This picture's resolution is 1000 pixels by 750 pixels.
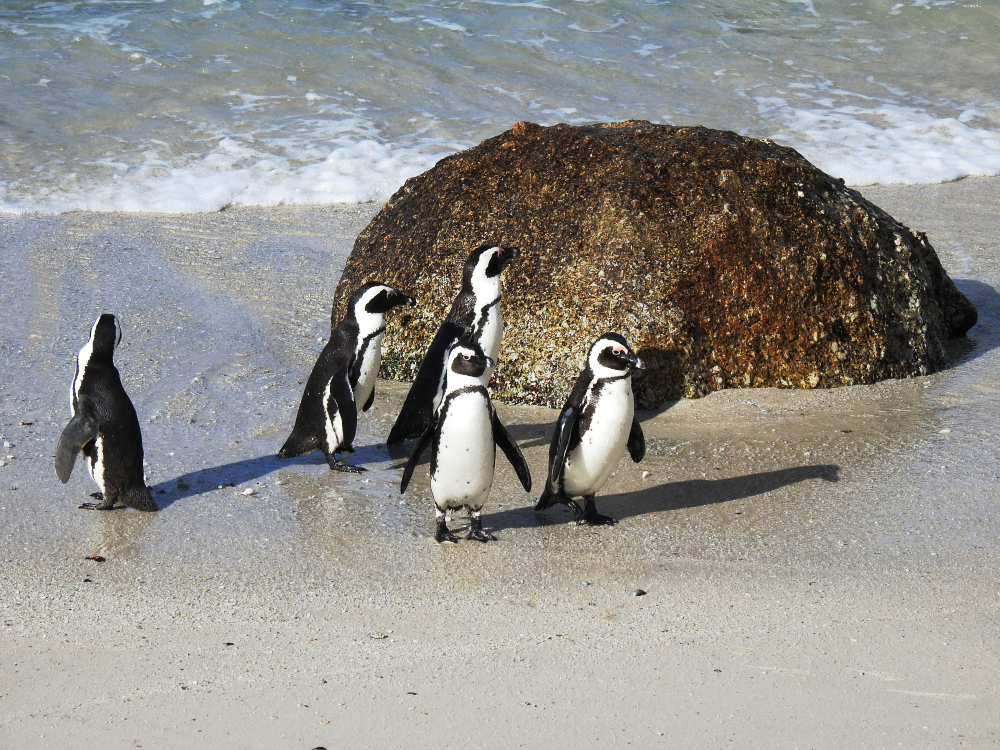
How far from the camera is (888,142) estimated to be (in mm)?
11602

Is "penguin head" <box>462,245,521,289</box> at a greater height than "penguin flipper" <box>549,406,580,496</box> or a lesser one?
greater

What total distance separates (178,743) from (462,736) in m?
0.71

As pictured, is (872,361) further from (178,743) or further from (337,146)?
(337,146)

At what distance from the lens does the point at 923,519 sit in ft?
13.3

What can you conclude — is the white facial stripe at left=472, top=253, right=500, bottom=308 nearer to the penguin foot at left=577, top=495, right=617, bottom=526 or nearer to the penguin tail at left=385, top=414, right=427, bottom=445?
the penguin tail at left=385, top=414, right=427, bottom=445

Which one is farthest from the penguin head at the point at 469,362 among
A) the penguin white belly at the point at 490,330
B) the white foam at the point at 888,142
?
the white foam at the point at 888,142

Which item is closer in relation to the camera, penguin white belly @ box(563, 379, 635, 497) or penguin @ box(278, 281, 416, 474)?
penguin white belly @ box(563, 379, 635, 497)

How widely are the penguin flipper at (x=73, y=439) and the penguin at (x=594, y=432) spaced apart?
174cm

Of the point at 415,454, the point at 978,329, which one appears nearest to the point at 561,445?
the point at 415,454

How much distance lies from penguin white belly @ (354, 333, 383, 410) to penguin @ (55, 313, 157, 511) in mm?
1055

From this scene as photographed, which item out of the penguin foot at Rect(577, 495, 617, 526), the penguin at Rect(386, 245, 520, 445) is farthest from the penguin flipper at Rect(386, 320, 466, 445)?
the penguin foot at Rect(577, 495, 617, 526)

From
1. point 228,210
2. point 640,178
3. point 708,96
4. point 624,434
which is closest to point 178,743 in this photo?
point 624,434

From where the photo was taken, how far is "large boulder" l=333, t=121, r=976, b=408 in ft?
17.6

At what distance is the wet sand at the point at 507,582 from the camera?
2.86 m
